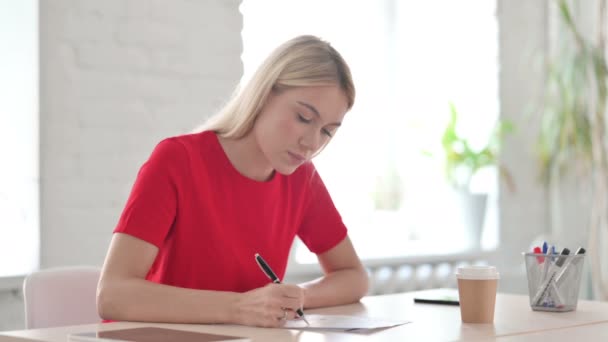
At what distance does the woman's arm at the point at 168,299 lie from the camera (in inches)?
63.8

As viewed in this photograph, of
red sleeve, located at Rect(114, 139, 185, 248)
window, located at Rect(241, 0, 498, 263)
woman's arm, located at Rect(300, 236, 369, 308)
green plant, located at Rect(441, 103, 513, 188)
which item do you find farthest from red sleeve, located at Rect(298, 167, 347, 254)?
green plant, located at Rect(441, 103, 513, 188)

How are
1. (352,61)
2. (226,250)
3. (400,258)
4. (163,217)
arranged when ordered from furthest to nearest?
(352,61) → (400,258) → (226,250) → (163,217)

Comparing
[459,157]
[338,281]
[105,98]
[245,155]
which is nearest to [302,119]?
[245,155]

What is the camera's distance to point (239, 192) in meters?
2.04

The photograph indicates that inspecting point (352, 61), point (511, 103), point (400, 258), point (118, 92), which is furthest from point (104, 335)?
point (511, 103)

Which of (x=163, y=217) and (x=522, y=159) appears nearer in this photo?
(x=163, y=217)

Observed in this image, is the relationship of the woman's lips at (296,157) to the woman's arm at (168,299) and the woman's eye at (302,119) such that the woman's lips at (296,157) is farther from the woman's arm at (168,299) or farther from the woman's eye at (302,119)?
the woman's arm at (168,299)

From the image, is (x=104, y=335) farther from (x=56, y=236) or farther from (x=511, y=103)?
(x=511, y=103)

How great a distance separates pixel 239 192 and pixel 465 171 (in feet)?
6.96

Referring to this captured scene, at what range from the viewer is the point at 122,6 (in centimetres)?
287

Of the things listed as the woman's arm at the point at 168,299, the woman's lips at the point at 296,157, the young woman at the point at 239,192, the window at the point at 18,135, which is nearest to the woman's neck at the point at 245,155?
the young woman at the point at 239,192

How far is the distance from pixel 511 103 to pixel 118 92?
2123 millimetres

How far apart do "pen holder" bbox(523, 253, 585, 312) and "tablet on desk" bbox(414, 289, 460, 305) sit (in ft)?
0.59

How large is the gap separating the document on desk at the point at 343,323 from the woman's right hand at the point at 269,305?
3cm
